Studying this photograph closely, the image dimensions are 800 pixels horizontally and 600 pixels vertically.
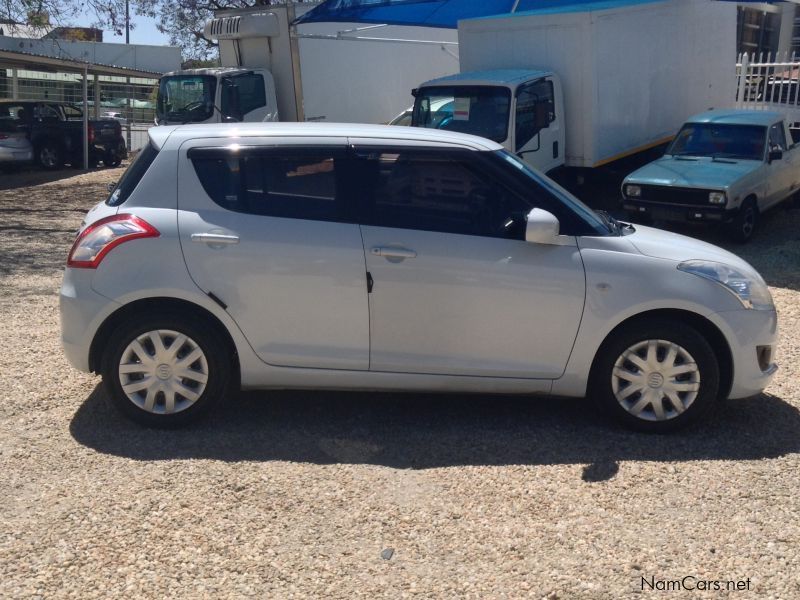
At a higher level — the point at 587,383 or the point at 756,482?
the point at 587,383

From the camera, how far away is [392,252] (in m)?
4.98

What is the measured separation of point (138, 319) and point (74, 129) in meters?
19.7

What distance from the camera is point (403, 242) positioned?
16.4 ft

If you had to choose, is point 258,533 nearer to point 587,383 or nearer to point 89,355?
point 89,355

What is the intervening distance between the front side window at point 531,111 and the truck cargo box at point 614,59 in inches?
23.8

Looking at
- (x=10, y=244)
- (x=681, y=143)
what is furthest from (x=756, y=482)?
(x=10, y=244)

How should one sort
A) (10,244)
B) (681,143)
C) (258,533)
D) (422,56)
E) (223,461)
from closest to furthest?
(258,533), (223,461), (10,244), (681,143), (422,56)

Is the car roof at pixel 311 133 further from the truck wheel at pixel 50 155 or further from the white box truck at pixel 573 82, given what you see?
the truck wheel at pixel 50 155

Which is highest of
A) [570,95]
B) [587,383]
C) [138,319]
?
[570,95]

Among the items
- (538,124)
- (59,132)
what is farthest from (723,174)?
(59,132)

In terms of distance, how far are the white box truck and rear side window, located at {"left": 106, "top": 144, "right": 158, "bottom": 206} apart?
789 centimetres

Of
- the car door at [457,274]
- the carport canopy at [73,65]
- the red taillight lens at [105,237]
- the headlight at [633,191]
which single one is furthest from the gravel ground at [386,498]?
the carport canopy at [73,65]

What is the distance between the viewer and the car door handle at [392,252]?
4977mm

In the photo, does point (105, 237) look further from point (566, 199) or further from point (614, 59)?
point (614, 59)
